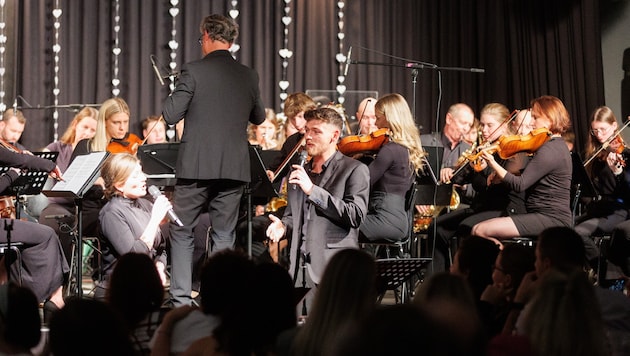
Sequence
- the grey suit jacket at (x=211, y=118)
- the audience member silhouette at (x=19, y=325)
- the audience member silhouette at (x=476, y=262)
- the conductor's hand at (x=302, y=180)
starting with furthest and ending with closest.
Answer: the grey suit jacket at (x=211, y=118), the conductor's hand at (x=302, y=180), the audience member silhouette at (x=476, y=262), the audience member silhouette at (x=19, y=325)

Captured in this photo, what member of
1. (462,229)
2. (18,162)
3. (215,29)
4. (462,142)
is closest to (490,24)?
(462,142)

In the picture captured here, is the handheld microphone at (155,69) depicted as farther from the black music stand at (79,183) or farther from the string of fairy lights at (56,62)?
the black music stand at (79,183)

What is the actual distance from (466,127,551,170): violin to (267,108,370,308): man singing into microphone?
1.39 m

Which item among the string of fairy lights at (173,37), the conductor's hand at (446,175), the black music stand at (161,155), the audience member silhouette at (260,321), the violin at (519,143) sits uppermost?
the string of fairy lights at (173,37)

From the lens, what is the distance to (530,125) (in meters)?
7.39

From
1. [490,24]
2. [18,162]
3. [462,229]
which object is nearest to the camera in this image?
[18,162]

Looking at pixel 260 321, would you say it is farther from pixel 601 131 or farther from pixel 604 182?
pixel 601 131

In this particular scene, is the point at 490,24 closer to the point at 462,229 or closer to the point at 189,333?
the point at 462,229

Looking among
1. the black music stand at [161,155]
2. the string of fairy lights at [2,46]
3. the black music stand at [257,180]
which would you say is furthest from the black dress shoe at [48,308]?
the string of fairy lights at [2,46]

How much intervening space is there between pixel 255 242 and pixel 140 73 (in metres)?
3.23

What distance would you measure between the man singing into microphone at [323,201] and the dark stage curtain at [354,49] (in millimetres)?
3670

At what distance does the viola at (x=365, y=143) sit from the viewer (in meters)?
7.00

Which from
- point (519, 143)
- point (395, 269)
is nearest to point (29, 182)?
point (395, 269)

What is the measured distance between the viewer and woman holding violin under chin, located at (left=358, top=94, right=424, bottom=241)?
671cm
